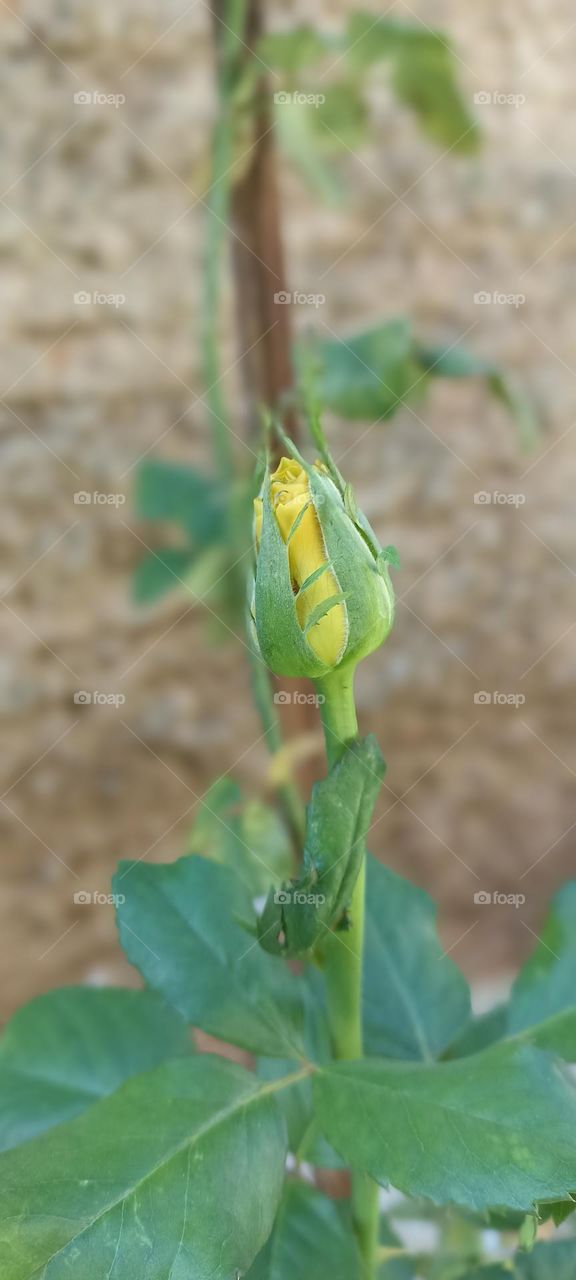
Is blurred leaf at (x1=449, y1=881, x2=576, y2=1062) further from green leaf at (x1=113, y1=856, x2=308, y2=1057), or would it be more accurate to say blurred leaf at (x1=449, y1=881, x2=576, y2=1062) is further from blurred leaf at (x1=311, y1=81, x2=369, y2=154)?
blurred leaf at (x1=311, y1=81, x2=369, y2=154)

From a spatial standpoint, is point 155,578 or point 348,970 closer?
point 348,970

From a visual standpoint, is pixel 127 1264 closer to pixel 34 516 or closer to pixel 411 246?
pixel 34 516

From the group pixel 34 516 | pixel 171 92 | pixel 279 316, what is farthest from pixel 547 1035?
pixel 171 92
